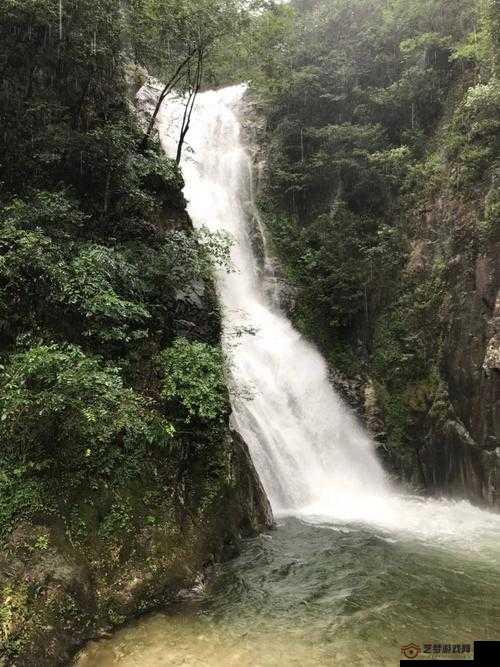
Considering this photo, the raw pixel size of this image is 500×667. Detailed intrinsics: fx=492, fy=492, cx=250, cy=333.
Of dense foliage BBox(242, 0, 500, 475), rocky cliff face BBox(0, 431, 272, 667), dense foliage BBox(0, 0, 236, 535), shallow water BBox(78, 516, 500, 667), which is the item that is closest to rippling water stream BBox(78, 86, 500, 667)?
shallow water BBox(78, 516, 500, 667)

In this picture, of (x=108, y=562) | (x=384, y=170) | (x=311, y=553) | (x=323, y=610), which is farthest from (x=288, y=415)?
(x=384, y=170)

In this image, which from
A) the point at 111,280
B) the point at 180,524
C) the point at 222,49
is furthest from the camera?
the point at 222,49

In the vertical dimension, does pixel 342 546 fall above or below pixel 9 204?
below

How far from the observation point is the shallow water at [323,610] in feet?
16.6

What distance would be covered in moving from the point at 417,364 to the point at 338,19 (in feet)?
49.3

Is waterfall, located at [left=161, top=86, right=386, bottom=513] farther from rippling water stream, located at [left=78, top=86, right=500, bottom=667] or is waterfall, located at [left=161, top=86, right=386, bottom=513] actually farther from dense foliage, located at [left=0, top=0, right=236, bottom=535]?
dense foliage, located at [left=0, top=0, right=236, bottom=535]

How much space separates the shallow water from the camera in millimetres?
5074

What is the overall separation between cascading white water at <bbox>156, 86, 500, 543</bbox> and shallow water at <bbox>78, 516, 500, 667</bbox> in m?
2.09

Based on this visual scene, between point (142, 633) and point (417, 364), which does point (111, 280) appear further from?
point (417, 364)

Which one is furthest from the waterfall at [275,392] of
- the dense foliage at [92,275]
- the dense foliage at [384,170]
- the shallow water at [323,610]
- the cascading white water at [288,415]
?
the shallow water at [323,610]

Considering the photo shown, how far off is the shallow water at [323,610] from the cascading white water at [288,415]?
2090mm

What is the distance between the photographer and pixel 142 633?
5449mm

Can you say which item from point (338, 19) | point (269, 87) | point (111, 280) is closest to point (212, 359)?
point (111, 280)

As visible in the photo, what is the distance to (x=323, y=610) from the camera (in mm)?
6070
